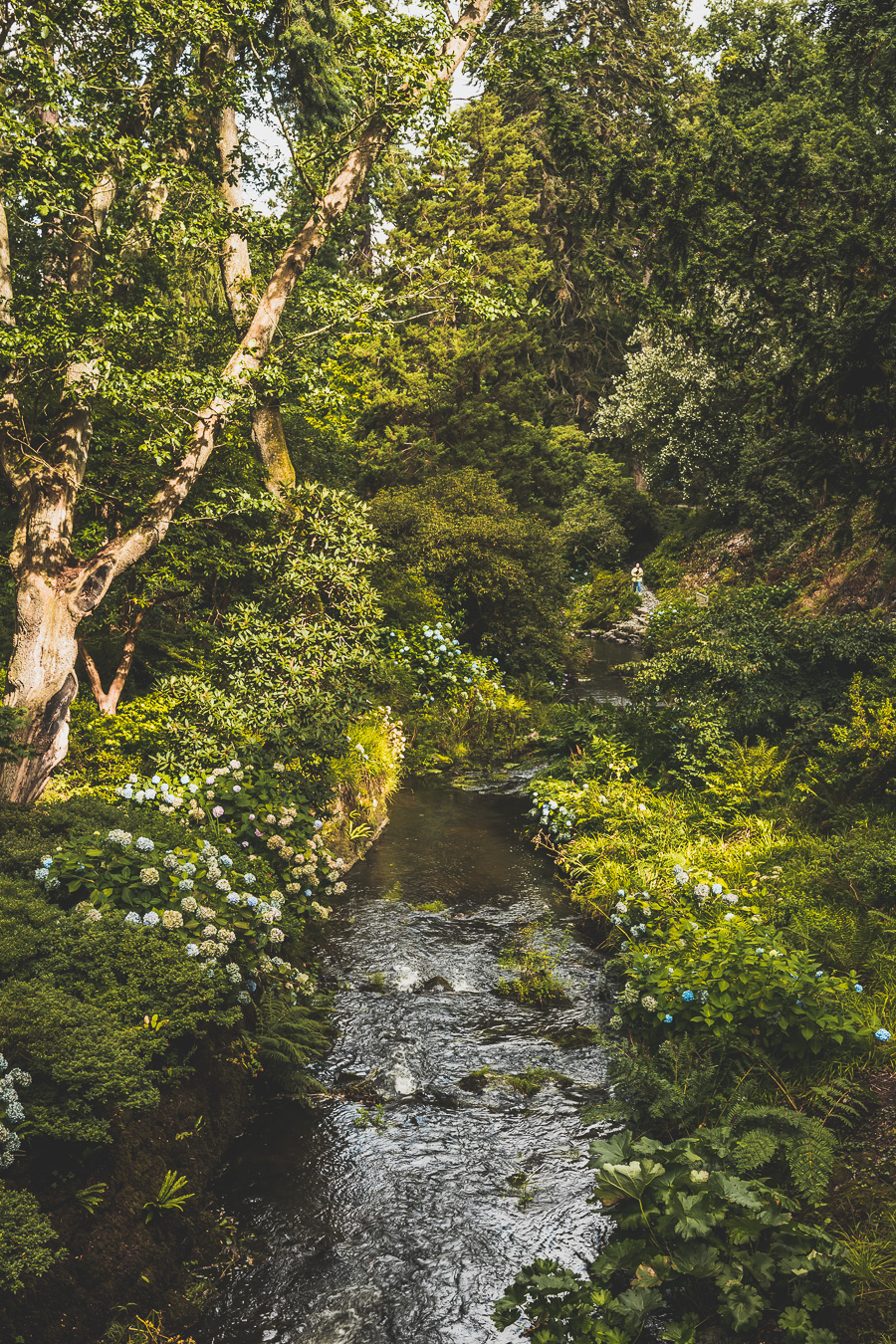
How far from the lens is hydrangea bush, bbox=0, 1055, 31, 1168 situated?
277cm

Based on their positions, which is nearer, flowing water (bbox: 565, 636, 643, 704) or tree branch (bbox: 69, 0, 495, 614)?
tree branch (bbox: 69, 0, 495, 614)

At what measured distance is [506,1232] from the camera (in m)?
3.75

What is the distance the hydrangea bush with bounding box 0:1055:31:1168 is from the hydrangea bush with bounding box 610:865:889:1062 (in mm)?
3197

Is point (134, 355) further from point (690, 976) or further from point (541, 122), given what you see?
point (541, 122)

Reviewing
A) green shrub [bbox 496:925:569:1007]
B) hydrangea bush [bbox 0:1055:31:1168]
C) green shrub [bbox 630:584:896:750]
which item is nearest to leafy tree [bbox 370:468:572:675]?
green shrub [bbox 630:584:896:750]

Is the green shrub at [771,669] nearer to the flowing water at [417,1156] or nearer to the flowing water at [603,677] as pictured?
the flowing water at [603,677]

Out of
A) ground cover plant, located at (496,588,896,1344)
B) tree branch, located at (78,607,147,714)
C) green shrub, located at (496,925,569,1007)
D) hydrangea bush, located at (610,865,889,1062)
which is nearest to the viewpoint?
ground cover plant, located at (496,588,896,1344)

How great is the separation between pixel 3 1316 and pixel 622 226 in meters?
14.0

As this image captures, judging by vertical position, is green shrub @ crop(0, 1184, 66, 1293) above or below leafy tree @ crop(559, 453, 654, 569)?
below

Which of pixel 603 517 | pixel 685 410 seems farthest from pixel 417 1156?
pixel 603 517

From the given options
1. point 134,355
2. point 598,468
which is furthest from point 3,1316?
point 598,468

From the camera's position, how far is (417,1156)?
167 inches

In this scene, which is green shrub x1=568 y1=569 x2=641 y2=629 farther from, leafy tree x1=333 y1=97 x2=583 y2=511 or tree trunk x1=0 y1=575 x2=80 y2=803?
tree trunk x1=0 y1=575 x2=80 y2=803

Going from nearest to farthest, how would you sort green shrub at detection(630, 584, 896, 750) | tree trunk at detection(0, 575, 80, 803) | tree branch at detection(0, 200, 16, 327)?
tree trunk at detection(0, 575, 80, 803) < tree branch at detection(0, 200, 16, 327) < green shrub at detection(630, 584, 896, 750)
